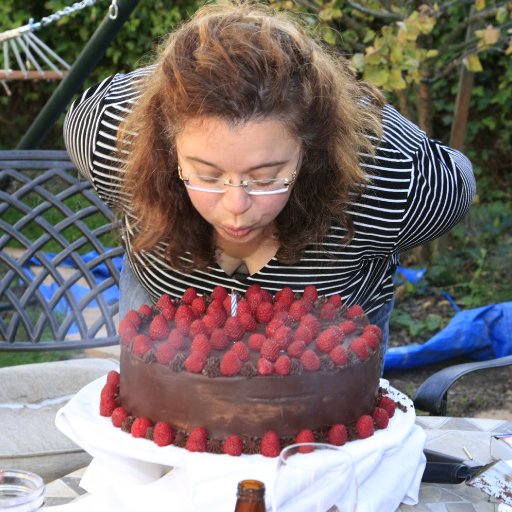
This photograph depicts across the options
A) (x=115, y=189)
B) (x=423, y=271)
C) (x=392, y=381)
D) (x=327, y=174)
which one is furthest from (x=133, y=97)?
(x=423, y=271)

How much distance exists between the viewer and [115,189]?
216 centimetres

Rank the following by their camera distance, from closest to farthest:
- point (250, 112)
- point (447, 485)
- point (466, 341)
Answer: point (250, 112) → point (447, 485) → point (466, 341)

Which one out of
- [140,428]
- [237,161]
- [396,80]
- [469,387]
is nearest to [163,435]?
[140,428]

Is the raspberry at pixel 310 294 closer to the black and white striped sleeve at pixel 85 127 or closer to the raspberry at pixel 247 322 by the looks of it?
the raspberry at pixel 247 322

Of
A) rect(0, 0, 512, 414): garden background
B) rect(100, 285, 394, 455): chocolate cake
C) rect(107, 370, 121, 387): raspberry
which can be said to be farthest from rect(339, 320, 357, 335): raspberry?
rect(0, 0, 512, 414): garden background

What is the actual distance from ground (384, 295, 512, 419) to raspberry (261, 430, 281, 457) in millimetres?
2165

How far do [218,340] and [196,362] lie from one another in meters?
0.07

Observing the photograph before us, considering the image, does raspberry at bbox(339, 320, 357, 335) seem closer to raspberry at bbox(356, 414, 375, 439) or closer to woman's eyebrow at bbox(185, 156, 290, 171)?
raspberry at bbox(356, 414, 375, 439)

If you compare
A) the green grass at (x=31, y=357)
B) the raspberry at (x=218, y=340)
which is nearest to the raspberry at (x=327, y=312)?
the raspberry at (x=218, y=340)

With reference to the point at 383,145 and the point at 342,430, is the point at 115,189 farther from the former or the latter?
the point at 342,430

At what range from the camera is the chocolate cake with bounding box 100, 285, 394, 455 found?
1.51 metres

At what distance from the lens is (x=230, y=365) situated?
1.49 meters

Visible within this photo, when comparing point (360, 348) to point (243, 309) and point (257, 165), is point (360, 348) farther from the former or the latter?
point (257, 165)

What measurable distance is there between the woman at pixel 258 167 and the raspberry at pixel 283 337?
211 mm
